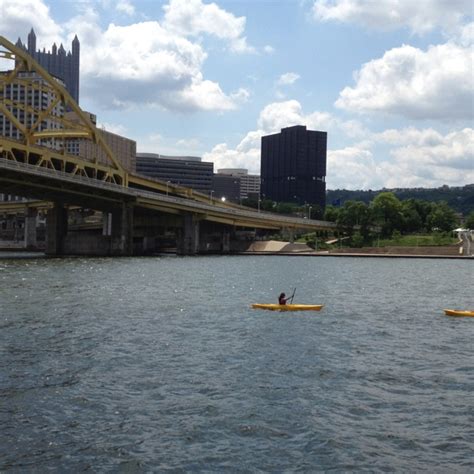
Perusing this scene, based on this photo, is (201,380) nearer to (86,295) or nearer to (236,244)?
(86,295)

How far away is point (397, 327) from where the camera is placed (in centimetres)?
3559

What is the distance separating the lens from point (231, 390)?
68.7ft

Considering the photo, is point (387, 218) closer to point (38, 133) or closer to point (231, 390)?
point (38, 133)

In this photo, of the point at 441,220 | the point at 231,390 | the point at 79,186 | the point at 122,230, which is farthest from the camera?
the point at 441,220

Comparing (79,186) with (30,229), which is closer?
(79,186)

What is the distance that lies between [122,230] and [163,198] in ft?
37.3

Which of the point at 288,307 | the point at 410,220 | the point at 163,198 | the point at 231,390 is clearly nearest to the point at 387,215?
the point at 410,220

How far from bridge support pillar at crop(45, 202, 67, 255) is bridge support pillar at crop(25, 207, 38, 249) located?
34.1 meters

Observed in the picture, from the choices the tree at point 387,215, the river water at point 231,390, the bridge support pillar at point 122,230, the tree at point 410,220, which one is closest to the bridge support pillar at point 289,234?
the tree at point 387,215

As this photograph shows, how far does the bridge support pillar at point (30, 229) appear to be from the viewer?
17250 centimetres

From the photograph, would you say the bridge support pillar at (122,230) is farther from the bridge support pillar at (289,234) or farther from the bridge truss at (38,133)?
the bridge support pillar at (289,234)

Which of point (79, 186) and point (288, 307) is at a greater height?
point (79, 186)

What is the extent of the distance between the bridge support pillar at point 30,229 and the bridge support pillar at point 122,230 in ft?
161

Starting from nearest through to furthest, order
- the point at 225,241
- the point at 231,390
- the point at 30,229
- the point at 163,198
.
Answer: the point at 231,390, the point at 163,198, the point at 225,241, the point at 30,229
